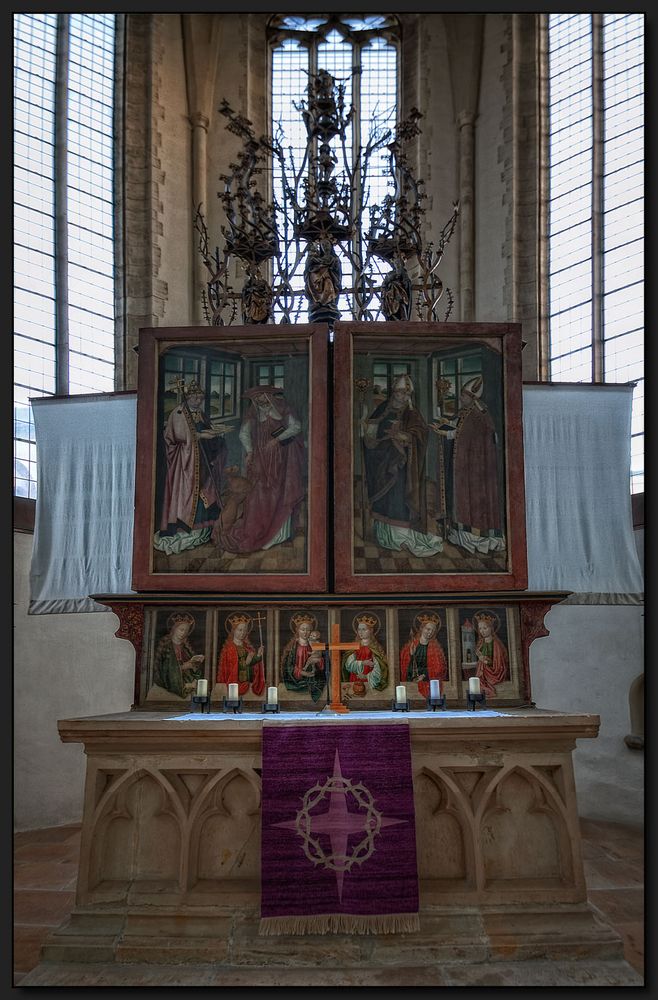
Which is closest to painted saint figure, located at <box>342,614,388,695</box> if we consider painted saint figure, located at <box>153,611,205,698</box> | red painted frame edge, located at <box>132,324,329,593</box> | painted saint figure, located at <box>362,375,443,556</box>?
red painted frame edge, located at <box>132,324,329,593</box>

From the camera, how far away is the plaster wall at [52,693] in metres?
10.5

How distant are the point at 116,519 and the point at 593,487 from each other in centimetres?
406

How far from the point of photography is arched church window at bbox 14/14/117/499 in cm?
1185

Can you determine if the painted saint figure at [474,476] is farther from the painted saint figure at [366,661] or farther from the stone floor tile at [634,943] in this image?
the stone floor tile at [634,943]

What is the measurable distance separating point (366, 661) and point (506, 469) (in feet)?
6.04

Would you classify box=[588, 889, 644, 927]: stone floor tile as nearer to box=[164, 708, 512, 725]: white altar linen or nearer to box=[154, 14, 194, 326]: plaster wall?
box=[164, 708, 512, 725]: white altar linen

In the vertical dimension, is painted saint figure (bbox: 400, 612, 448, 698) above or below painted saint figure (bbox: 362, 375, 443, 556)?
below

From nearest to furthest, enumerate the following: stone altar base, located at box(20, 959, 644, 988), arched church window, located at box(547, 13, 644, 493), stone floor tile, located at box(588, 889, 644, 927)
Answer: stone altar base, located at box(20, 959, 644, 988) → stone floor tile, located at box(588, 889, 644, 927) → arched church window, located at box(547, 13, 644, 493)

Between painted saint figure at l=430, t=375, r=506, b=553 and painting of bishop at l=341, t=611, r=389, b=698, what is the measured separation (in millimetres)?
920

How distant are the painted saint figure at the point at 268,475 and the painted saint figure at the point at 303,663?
69cm

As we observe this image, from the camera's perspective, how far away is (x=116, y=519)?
8.13 metres

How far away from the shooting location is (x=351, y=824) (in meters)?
6.05

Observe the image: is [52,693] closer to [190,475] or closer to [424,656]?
[190,475]

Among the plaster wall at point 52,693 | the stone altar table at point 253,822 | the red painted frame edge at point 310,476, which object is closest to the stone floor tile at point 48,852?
the plaster wall at point 52,693
